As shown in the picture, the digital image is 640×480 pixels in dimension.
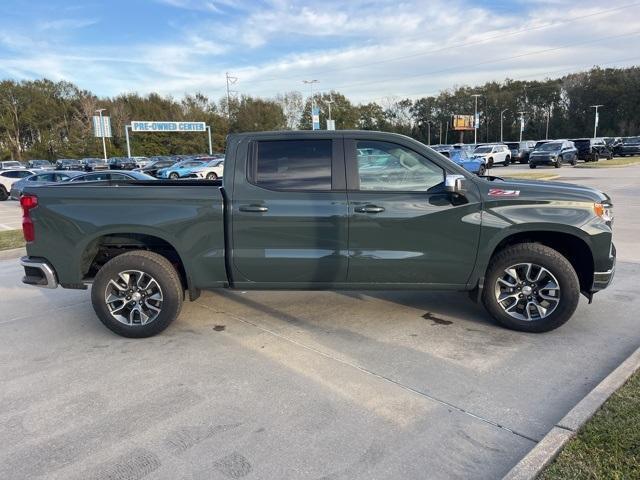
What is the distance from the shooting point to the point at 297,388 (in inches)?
140

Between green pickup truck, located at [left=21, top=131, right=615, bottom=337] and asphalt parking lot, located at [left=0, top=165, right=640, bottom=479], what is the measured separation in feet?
1.53

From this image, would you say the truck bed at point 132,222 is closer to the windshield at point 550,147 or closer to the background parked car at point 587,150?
the windshield at point 550,147

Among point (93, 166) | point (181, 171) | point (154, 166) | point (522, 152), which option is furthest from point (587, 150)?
point (93, 166)

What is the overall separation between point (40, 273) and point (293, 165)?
2544 millimetres

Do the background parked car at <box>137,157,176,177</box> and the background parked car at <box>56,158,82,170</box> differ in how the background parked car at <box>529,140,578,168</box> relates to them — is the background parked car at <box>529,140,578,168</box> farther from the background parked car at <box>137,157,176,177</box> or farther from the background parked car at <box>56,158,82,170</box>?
the background parked car at <box>56,158,82,170</box>

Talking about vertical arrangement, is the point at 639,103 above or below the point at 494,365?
above

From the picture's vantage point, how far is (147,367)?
3977 millimetres

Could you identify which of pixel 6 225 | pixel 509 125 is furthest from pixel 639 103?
pixel 6 225

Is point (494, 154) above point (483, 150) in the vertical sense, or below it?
below

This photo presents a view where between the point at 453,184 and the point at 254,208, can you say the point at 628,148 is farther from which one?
the point at 254,208

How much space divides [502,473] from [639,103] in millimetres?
99112

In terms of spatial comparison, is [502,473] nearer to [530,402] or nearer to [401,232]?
[530,402]

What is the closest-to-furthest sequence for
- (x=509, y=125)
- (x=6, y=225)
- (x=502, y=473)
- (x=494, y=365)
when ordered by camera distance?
(x=502, y=473) < (x=494, y=365) < (x=6, y=225) < (x=509, y=125)

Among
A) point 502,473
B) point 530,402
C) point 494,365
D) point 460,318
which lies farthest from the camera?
point 460,318
